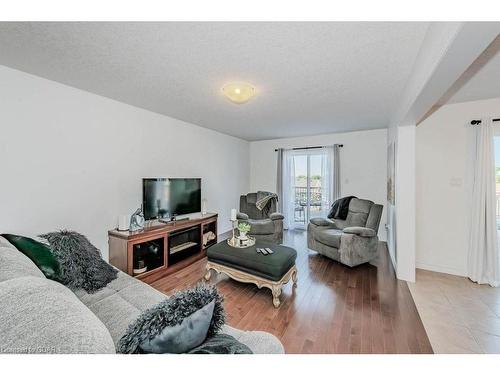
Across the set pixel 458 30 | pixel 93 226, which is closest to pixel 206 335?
pixel 458 30

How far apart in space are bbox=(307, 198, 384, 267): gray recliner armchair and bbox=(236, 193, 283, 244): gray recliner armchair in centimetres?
66

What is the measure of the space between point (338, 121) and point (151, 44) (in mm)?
3256

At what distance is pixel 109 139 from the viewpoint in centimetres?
275

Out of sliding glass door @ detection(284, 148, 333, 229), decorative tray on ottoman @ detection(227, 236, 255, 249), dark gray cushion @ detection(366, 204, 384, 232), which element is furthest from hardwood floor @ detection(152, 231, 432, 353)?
sliding glass door @ detection(284, 148, 333, 229)

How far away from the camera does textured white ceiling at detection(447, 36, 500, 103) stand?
1711 mm

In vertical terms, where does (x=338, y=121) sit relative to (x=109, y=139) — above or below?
above

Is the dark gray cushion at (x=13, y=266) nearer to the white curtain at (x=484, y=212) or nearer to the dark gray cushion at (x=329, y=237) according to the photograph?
the dark gray cushion at (x=329, y=237)

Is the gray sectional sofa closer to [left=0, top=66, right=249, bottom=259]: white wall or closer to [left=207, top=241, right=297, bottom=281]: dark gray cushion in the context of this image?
[left=207, top=241, right=297, bottom=281]: dark gray cushion

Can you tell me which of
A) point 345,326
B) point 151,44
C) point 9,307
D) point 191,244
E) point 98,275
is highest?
point 151,44

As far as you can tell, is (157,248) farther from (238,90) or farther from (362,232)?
(362,232)

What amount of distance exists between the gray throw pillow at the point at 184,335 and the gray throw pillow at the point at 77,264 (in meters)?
1.18

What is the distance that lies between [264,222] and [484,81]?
133 inches

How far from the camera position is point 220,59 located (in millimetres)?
1775
